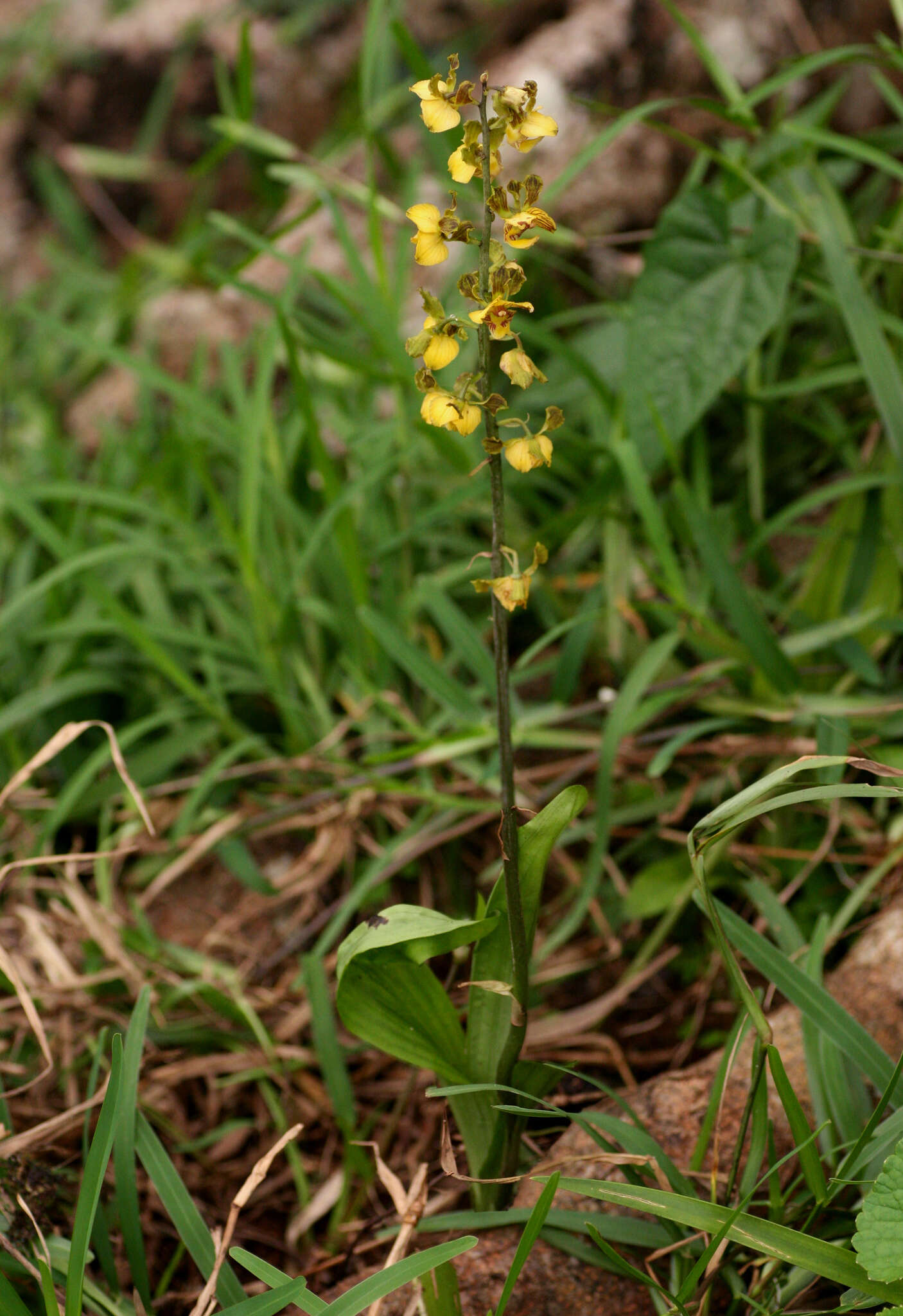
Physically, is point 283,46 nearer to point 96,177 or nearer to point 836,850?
point 96,177

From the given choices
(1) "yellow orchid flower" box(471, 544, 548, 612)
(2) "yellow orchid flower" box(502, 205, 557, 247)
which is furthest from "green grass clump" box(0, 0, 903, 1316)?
(2) "yellow orchid flower" box(502, 205, 557, 247)

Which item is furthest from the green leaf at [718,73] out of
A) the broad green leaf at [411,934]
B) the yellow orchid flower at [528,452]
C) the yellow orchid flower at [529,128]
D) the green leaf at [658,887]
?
the broad green leaf at [411,934]

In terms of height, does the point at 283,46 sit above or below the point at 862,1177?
above

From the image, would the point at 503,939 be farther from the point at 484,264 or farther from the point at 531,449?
the point at 484,264

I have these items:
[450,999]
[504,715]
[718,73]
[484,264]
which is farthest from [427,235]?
[718,73]

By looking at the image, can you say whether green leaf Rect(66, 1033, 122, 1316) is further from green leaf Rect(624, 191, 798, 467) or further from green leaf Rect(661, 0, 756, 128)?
green leaf Rect(661, 0, 756, 128)

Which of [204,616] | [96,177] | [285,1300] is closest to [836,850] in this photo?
[285,1300]
